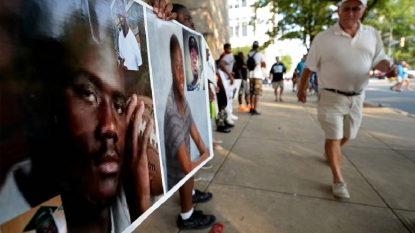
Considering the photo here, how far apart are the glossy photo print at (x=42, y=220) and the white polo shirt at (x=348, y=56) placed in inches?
102

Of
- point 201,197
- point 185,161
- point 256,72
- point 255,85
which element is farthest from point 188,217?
point 256,72

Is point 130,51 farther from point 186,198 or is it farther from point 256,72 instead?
point 256,72

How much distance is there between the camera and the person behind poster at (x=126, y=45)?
119 centimetres

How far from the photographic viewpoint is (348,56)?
2396 mm

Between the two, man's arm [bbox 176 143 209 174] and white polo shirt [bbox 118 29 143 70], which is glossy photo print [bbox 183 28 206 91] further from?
white polo shirt [bbox 118 29 143 70]

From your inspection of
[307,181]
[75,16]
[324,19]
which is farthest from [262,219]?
[324,19]

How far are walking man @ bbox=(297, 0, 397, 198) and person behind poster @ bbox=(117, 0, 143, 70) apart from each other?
207 cm

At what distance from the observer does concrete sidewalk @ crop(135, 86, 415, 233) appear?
6.61 feet

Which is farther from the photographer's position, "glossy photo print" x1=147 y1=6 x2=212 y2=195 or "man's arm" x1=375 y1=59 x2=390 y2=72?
"man's arm" x1=375 y1=59 x2=390 y2=72

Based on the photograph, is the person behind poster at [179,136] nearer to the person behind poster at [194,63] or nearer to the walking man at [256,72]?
the person behind poster at [194,63]

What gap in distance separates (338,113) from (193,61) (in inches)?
65.3

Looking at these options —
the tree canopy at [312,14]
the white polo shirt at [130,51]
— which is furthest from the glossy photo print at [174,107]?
the tree canopy at [312,14]

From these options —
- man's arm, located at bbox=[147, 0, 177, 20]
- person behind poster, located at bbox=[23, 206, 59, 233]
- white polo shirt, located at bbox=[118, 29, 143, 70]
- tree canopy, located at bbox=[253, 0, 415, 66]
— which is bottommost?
person behind poster, located at bbox=[23, 206, 59, 233]

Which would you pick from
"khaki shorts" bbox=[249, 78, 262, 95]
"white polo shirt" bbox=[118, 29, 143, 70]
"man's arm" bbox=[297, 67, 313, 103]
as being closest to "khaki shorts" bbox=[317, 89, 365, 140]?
"man's arm" bbox=[297, 67, 313, 103]
